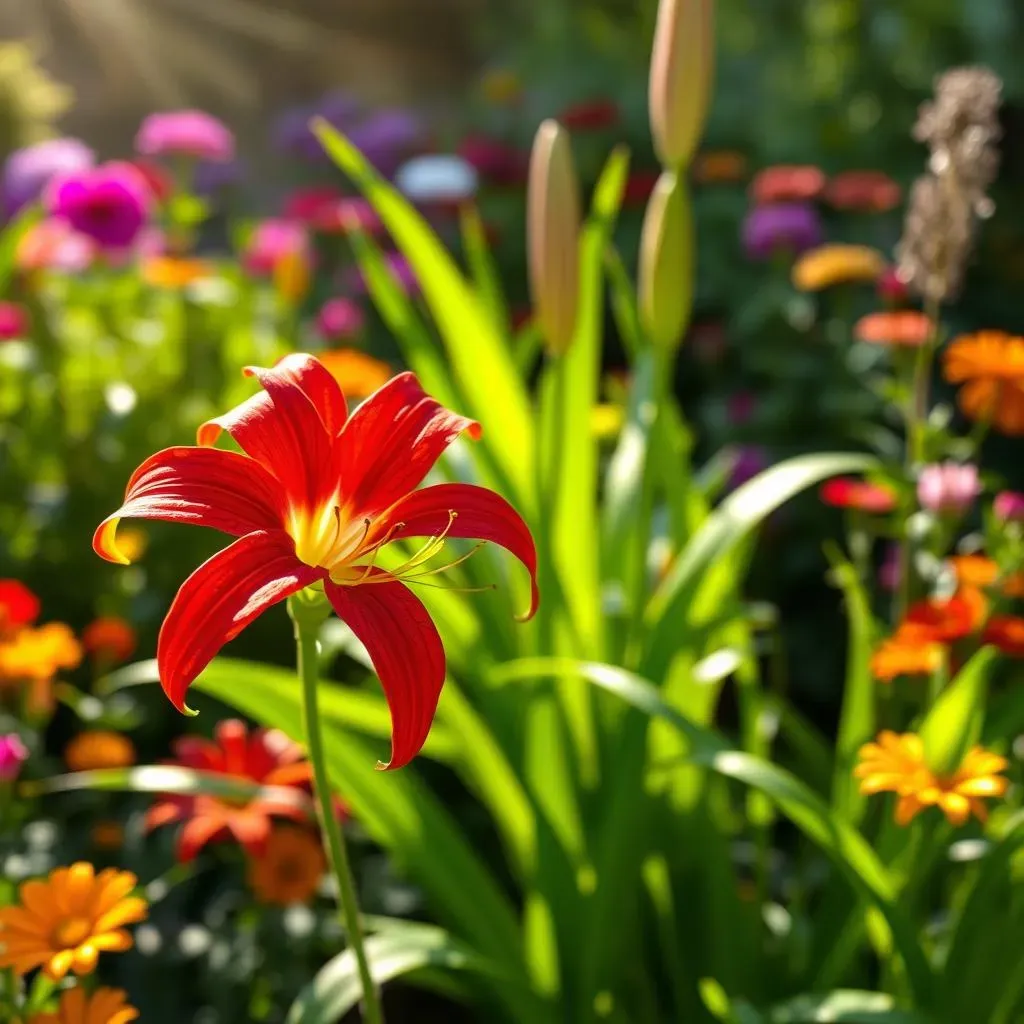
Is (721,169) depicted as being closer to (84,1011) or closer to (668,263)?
(668,263)

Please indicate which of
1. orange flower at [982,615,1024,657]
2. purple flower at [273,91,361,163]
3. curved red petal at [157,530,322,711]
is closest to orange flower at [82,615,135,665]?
curved red petal at [157,530,322,711]

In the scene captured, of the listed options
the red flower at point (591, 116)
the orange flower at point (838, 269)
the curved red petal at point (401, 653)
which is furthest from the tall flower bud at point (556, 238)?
the red flower at point (591, 116)

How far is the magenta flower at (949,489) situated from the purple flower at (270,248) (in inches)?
50.4

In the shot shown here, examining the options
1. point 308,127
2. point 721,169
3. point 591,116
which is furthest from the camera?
point 308,127

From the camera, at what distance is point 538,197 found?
1.08 metres

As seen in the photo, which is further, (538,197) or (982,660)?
(538,197)

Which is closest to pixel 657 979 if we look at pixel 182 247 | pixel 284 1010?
pixel 284 1010

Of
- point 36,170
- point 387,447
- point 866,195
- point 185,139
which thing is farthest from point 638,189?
point 387,447

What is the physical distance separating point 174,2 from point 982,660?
5.45m

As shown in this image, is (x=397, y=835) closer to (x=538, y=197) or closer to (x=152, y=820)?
(x=152, y=820)

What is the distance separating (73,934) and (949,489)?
83cm

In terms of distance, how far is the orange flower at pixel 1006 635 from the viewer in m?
1.02

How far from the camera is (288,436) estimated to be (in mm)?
648

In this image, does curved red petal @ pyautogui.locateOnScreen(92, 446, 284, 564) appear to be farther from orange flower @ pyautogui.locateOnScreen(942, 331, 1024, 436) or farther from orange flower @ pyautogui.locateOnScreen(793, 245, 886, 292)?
orange flower @ pyautogui.locateOnScreen(793, 245, 886, 292)
